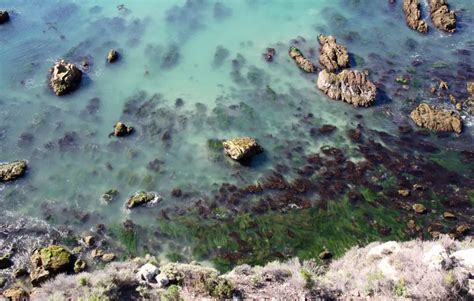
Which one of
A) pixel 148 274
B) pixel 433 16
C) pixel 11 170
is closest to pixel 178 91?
pixel 11 170

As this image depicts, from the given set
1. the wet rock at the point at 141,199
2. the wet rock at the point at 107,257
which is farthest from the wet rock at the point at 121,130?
the wet rock at the point at 107,257

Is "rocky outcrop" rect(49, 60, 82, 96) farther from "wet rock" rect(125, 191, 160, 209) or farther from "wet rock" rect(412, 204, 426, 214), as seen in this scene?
"wet rock" rect(412, 204, 426, 214)

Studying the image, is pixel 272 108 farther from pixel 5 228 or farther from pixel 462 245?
pixel 5 228

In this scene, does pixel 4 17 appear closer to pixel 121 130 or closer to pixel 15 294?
pixel 121 130

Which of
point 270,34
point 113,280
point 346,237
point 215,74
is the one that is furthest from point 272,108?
point 113,280

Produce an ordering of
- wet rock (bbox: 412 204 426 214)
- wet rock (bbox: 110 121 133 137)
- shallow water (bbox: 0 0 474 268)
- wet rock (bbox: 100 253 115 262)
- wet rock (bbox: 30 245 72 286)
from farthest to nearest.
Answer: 1. wet rock (bbox: 110 121 133 137)
2. shallow water (bbox: 0 0 474 268)
3. wet rock (bbox: 412 204 426 214)
4. wet rock (bbox: 100 253 115 262)
5. wet rock (bbox: 30 245 72 286)

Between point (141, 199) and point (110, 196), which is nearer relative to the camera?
point (141, 199)

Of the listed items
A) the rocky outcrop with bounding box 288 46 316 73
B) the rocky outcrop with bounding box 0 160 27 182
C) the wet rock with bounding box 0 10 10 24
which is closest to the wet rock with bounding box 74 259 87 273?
the rocky outcrop with bounding box 0 160 27 182
